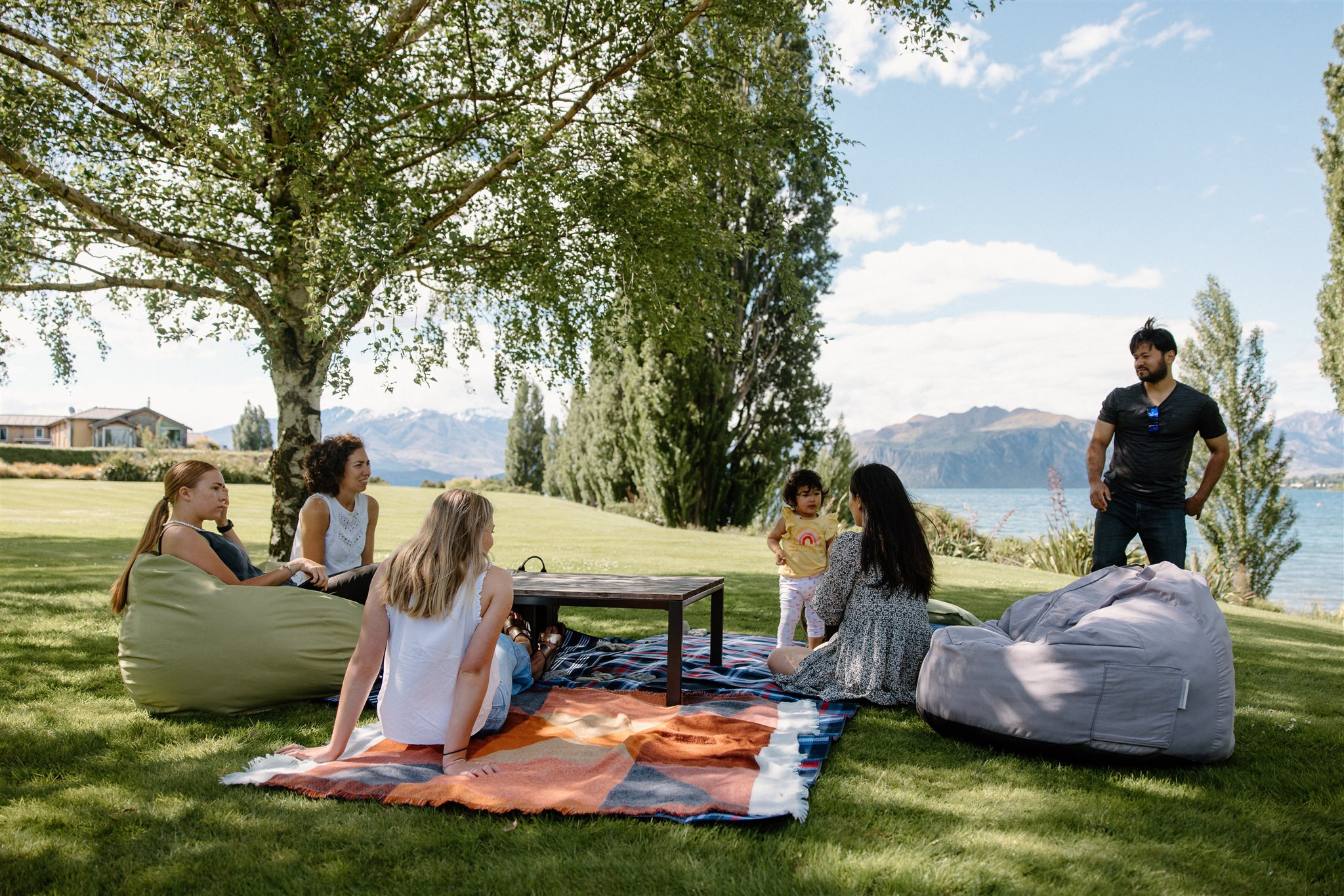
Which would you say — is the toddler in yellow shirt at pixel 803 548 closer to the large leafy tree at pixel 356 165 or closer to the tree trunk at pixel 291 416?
the large leafy tree at pixel 356 165

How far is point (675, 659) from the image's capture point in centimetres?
462

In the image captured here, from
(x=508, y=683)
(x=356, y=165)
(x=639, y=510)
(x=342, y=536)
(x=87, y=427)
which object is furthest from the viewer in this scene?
(x=87, y=427)

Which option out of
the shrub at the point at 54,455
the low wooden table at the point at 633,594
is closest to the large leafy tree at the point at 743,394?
the low wooden table at the point at 633,594

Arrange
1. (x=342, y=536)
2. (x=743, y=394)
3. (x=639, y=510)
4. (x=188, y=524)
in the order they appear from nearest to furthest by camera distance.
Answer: (x=188, y=524) → (x=342, y=536) → (x=743, y=394) → (x=639, y=510)

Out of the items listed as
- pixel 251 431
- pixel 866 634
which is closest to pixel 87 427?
pixel 251 431

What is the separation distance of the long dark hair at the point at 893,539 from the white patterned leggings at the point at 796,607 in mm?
1087

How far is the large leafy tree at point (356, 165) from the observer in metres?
7.02

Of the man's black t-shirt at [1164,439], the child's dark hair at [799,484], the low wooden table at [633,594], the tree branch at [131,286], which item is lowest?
the low wooden table at [633,594]

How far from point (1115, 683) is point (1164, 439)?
2.17 m

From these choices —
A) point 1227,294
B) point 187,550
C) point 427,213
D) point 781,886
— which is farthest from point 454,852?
point 1227,294

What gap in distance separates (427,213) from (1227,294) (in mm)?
24188

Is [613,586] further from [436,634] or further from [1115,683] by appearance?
[1115,683]

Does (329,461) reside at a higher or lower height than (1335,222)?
lower

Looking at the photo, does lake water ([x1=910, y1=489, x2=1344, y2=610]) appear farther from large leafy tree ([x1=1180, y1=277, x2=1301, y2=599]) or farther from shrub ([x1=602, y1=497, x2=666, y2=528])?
shrub ([x1=602, y1=497, x2=666, y2=528])
